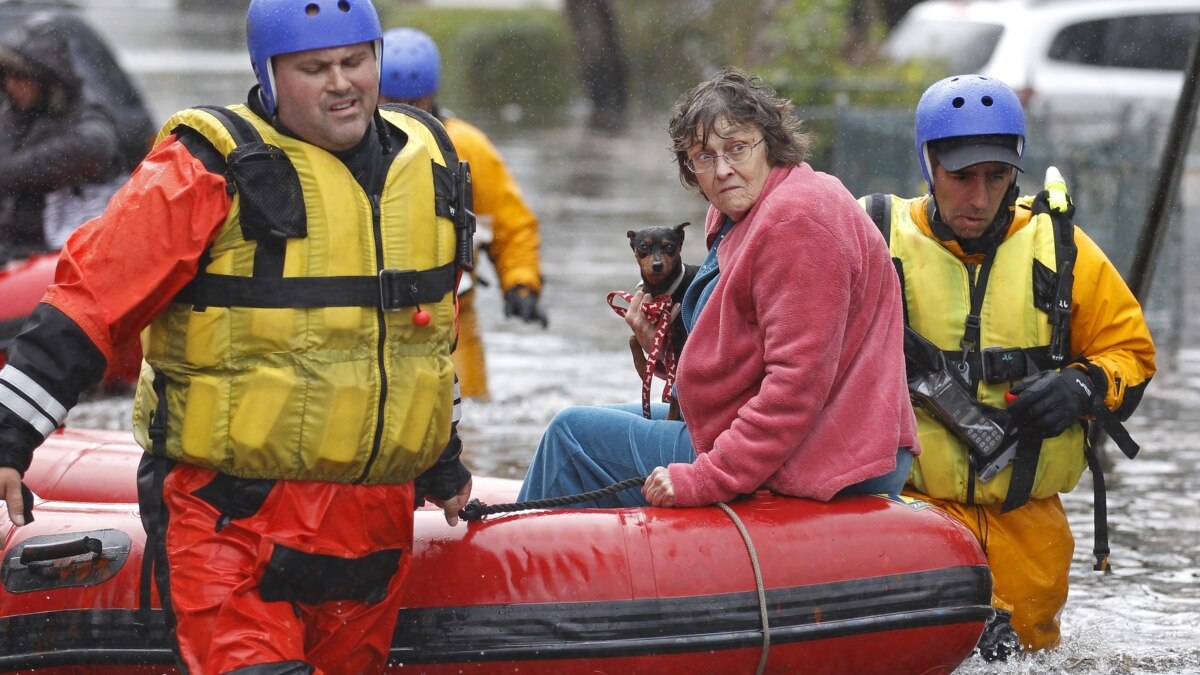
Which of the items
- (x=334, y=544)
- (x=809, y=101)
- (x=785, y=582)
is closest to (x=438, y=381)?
(x=334, y=544)

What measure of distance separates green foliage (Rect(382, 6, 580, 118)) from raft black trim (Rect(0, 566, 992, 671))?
23.5 m

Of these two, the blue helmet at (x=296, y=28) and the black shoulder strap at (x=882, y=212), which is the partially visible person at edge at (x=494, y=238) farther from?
the blue helmet at (x=296, y=28)

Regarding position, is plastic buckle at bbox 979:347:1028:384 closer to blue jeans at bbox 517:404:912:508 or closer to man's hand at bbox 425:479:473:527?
blue jeans at bbox 517:404:912:508

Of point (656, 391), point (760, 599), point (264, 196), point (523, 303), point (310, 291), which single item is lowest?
point (656, 391)

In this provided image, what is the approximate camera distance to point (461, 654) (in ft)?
14.9

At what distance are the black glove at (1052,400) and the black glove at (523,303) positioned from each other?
339 centimetres

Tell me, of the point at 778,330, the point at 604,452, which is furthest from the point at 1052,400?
the point at 604,452

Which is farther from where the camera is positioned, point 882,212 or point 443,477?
point 882,212

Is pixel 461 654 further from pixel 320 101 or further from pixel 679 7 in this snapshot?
pixel 679 7

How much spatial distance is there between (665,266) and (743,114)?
595 mm

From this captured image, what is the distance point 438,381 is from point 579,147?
19279mm

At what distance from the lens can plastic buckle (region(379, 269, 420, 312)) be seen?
4114 mm

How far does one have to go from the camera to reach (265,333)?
13.1 feet

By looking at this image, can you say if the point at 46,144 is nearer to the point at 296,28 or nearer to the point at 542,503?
the point at 542,503
